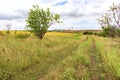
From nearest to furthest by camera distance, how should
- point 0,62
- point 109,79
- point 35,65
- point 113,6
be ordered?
point 109,79
point 0,62
point 35,65
point 113,6

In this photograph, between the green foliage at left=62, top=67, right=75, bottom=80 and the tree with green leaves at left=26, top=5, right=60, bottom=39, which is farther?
the tree with green leaves at left=26, top=5, right=60, bottom=39

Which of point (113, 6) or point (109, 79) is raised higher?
point (113, 6)

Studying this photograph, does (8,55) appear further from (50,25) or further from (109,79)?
(50,25)

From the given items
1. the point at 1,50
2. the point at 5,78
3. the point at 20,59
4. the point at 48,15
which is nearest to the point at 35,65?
the point at 20,59

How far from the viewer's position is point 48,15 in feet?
107

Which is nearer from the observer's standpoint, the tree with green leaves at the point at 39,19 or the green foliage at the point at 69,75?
the green foliage at the point at 69,75

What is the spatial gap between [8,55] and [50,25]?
853 inches

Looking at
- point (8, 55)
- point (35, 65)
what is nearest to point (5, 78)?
point (8, 55)

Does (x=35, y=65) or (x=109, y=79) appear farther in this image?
(x=35, y=65)

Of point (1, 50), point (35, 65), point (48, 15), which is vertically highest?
point (48, 15)

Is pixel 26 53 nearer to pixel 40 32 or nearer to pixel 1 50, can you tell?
pixel 1 50

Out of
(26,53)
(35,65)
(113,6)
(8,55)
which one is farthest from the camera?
(113,6)

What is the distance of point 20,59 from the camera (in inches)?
483

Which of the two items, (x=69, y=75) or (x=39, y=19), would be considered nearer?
(x=69, y=75)
